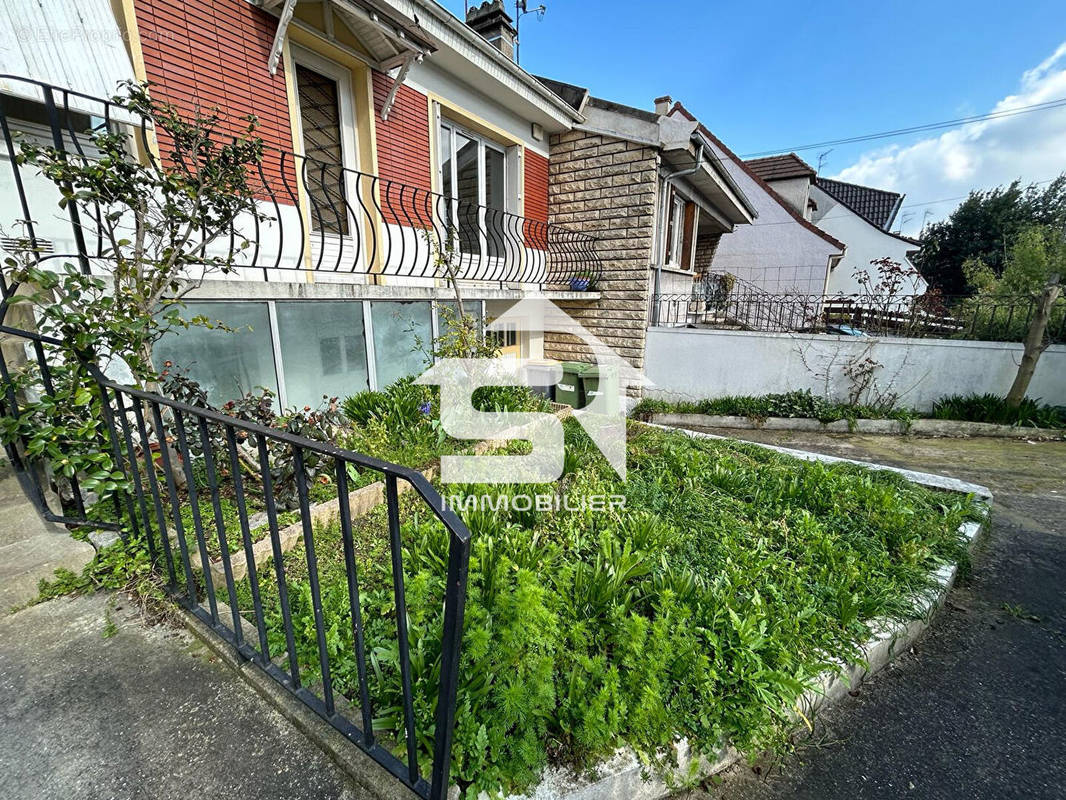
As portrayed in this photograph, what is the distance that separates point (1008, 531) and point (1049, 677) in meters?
1.91

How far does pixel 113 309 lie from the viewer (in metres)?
2.19

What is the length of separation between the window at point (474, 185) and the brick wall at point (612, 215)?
116 cm

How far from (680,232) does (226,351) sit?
28.9 feet

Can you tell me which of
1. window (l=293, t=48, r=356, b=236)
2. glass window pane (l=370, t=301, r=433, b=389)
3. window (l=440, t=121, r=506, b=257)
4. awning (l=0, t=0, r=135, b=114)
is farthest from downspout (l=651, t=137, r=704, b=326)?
awning (l=0, t=0, r=135, b=114)

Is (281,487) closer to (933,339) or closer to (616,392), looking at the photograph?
(616,392)

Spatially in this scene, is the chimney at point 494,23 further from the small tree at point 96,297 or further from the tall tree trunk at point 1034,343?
the tall tree trunk at point 1034,343

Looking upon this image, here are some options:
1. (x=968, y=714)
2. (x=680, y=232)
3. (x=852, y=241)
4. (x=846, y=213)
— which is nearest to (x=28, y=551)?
(x=968, y=714)

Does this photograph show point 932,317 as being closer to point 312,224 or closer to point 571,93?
point 571,93

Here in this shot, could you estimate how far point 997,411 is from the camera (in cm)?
613

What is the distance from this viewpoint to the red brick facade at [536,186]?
7312 mm

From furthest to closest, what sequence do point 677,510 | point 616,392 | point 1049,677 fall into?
point 616,392 → point 677,510 → point 1049,677

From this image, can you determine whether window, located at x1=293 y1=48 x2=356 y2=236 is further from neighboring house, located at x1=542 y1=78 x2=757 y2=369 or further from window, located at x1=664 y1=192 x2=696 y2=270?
window, located at x1=664 y1=192 x2=696 y2=270

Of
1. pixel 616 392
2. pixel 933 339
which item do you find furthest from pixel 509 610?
pixel 933 339

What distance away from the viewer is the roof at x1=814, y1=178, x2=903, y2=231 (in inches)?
779
